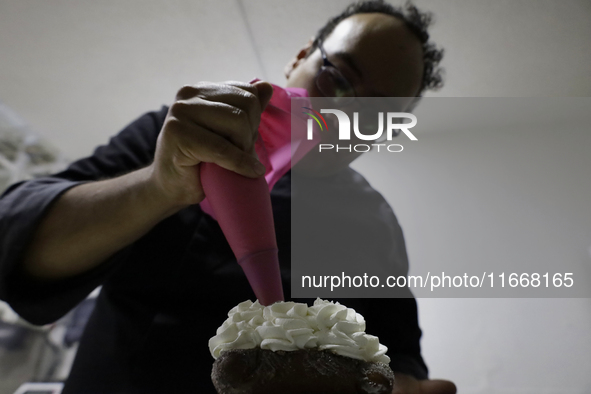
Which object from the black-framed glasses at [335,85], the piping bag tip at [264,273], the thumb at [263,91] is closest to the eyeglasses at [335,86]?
the black-framed glasses at [335,85]

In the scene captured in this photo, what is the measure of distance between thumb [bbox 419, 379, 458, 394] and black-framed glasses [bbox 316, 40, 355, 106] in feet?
1.99

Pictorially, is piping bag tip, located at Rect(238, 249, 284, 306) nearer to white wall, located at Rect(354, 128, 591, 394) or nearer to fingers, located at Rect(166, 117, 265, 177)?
fingers, located at Rect(166, 117, 265, 177)

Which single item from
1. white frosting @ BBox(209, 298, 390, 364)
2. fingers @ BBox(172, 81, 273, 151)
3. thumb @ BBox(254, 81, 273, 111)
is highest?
thumb @ BBox(254, 81, 273, 111)

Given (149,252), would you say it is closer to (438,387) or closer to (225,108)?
(225,108)

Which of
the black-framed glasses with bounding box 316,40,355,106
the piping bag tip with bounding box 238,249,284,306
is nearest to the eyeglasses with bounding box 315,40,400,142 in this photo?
the black-framed glasses with bounding box 316,40,355,106

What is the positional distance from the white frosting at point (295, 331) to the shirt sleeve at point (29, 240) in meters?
0.30

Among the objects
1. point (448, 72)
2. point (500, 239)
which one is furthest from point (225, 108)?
point (448, 72)

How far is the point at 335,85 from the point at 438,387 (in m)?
0.65

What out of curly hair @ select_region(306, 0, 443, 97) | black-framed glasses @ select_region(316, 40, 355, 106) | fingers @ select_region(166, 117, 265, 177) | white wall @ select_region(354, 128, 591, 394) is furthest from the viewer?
white wall @ select_region(354, 128, 591, 394)

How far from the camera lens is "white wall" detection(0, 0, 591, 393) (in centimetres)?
121

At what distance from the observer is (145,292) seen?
25.4 inches

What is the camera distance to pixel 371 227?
2.77 feet

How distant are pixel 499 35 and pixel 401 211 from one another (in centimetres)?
85

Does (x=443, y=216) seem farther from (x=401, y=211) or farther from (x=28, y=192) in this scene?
(x=28, y=192)
